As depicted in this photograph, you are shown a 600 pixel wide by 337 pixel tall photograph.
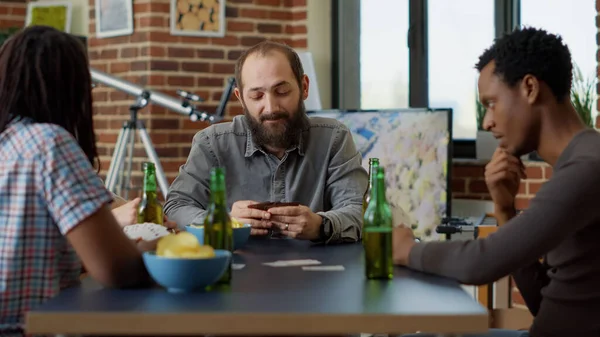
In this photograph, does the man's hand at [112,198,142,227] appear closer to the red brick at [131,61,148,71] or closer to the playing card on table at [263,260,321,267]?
the playing card on table at [263,260,321,267]

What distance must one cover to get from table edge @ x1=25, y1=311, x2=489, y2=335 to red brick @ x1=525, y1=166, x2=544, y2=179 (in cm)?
297

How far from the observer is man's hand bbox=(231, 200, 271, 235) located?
2.30 metres

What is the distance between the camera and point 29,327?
1.41 m

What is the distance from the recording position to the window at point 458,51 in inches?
187

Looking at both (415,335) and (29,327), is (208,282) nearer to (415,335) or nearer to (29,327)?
(29,327)

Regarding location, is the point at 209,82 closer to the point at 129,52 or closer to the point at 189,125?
the point at 189,125

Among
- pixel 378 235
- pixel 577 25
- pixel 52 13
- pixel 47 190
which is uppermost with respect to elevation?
pixel 52 13

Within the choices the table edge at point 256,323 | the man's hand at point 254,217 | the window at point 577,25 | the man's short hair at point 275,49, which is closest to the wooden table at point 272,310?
the table edge at point 256,323

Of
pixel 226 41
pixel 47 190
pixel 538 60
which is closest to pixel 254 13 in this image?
pixel 226 41

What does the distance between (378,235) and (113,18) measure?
3.65m

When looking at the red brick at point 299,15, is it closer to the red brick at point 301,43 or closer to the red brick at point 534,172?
the red brick at point 301,43

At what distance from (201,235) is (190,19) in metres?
3.17

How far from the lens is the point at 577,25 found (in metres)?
4.28

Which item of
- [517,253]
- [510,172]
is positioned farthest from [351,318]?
[510,172]
